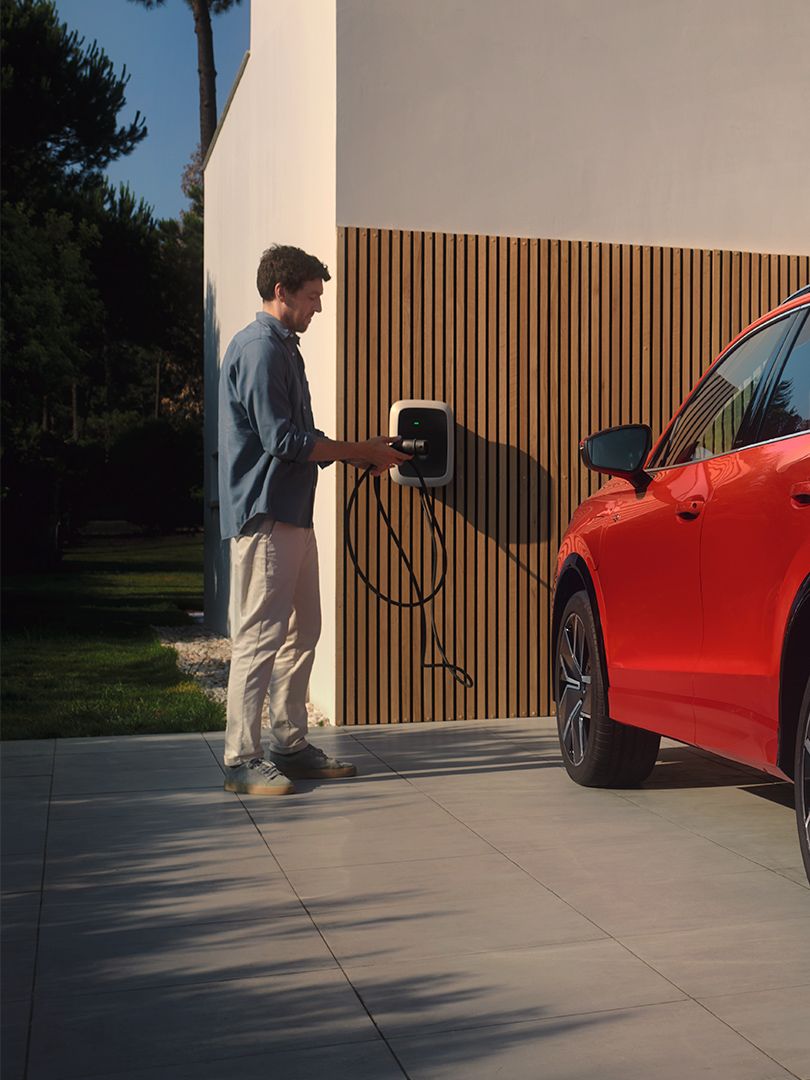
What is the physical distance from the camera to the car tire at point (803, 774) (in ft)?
12.1

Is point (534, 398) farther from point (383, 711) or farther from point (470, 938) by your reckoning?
point (470, 938)

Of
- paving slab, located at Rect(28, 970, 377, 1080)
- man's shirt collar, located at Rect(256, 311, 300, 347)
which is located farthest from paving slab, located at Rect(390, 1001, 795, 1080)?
man's shirt collar, located at Rect(256, 311, 300, 347)

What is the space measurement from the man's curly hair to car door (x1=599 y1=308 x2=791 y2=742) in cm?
167

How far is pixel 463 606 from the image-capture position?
7.81 metres

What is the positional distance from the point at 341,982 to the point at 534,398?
502 centimetres

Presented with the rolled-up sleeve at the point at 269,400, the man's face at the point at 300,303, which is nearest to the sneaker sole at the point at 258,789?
the rolled-up sleeve at the point at 269,400

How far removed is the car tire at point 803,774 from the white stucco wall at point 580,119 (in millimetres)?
4781

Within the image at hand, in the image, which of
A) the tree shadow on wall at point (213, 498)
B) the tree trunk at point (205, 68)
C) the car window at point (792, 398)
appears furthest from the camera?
the tree trunk at point (205, 68)

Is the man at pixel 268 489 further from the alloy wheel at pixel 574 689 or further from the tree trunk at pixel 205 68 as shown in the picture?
the tree trunk at pixel 205 68

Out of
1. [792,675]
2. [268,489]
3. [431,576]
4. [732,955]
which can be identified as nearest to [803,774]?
[792,675]

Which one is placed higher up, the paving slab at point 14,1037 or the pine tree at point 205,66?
the pine tree at point 205,66

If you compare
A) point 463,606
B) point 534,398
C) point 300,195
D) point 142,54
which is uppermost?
point 142,54

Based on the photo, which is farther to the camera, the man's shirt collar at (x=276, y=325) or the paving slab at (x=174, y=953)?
the man's shirt collar at (x=276, y=325)

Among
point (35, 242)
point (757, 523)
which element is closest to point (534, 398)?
point (757, 523)
